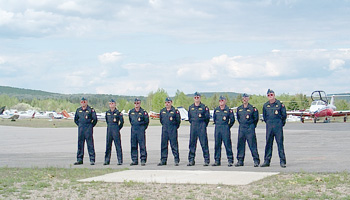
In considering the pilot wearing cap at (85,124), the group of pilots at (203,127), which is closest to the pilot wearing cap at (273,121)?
the group of pilots at (203,127)

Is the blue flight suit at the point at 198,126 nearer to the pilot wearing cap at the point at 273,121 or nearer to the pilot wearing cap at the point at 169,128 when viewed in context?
the pilot wearing cap at the point at 169,128

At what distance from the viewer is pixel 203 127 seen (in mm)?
15094

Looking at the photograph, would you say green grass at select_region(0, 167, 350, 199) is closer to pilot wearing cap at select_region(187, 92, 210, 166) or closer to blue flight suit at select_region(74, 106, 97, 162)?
pilot wearing cap at select_region(187, 92, 210, 166)

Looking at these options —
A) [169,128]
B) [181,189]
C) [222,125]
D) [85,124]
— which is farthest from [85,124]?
[181,189]

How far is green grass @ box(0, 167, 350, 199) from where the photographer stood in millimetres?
9531

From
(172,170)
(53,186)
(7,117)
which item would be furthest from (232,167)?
(7,117)

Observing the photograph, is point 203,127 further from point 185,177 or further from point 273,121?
point 185,177

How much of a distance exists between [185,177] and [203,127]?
11.1 feet

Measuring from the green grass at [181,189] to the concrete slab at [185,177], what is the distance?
374mm

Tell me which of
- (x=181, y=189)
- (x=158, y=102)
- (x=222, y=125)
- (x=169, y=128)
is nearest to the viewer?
(x=181, y=189)

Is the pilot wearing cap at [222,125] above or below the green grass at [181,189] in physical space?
above

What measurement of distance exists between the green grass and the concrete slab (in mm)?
374

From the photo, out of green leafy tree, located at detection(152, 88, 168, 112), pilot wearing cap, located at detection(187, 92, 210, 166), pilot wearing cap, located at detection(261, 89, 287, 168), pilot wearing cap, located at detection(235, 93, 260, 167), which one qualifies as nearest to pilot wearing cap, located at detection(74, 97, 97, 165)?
pilot wearing cap, located at detection(187, 92, 210, 166)

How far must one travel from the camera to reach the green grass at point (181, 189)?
9.53 metres
